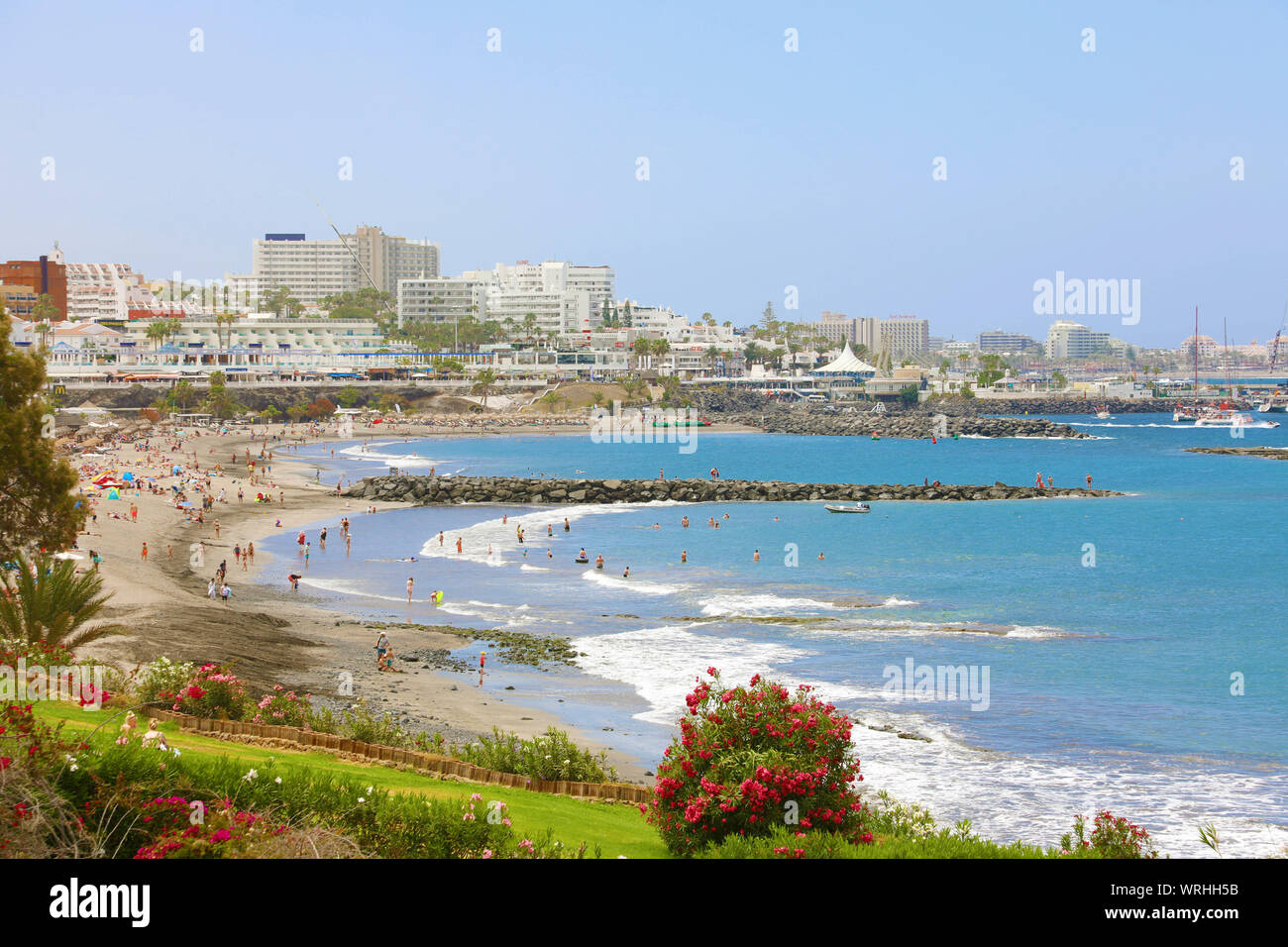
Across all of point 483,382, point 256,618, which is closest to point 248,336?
point 483,382

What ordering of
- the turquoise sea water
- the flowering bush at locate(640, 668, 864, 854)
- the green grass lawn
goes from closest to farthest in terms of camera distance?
the flowering bush at locate(640, 668, 864, 854) < the green grass lawn < the turquoise sea water

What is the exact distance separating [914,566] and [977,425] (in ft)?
394

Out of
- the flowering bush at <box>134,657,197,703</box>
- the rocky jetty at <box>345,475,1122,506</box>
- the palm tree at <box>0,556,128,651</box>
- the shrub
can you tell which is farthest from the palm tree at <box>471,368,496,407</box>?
the shrub

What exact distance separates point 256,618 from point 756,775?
985 inches

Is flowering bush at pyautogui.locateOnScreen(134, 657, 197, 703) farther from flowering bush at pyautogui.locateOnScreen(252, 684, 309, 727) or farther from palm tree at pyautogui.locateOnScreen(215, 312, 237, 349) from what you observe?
palm tree at pyautogui.locateOnScreen(215, 312, 237, 349)

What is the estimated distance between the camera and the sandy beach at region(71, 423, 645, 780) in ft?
84.0

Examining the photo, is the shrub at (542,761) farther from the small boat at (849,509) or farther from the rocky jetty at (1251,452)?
the rocky jetty at (1251,452)

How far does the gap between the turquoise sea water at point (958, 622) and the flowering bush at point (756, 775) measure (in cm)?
733

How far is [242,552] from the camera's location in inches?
1871

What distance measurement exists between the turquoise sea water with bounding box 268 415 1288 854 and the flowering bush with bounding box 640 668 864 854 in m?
7.33

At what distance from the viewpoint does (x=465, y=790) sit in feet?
50.9
